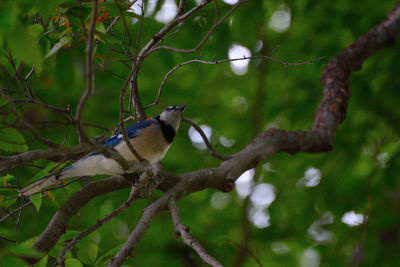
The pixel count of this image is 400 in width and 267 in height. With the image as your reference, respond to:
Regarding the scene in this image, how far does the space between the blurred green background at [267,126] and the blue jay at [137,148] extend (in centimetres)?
29

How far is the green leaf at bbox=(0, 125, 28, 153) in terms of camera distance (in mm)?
2422

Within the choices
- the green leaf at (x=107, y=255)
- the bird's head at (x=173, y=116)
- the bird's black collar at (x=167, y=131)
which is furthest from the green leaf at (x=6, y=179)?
the bird's head at (x=173, y=116)

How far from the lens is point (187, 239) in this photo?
7.86 ft

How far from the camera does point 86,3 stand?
7.72 feet

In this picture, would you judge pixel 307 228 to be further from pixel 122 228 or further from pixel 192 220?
pixel 122 228

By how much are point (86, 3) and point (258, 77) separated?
3308mm

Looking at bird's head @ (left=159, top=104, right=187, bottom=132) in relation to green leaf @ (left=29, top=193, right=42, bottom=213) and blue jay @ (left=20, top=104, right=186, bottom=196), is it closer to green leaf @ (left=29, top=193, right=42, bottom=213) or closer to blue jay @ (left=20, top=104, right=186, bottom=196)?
blue jay @ (left=20, top=104, right=186, bottom=196)

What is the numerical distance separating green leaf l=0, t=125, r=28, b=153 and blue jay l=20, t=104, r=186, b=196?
27.1 inches

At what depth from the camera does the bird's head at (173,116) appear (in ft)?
13.9

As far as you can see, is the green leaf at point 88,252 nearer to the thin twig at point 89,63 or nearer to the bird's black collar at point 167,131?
the thin twig at point 89,63

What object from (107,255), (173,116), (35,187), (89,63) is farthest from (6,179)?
(173,116)

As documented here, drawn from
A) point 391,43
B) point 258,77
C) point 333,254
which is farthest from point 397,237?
point 258,77

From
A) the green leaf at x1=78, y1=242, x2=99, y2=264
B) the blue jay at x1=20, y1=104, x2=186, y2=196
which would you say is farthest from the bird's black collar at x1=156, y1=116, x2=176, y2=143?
the green leaf at x1=78, y1=242, x2=99, y2=264

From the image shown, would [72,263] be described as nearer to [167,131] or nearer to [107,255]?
[107,255]
